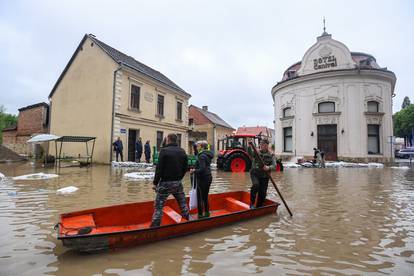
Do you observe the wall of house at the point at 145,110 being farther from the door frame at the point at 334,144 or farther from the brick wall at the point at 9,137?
the brick wall at the point at 9,137

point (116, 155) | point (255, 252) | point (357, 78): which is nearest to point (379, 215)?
point (255, 252)

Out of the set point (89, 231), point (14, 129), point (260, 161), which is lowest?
point (89, 231)

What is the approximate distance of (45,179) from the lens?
9.23 metres

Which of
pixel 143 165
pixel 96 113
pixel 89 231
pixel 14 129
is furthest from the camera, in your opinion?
pixel 14 129

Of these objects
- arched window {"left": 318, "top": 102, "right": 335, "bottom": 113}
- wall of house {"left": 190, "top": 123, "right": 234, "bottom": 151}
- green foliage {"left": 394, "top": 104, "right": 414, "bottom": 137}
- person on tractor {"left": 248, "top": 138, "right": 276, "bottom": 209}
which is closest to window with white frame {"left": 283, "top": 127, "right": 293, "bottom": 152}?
arched window {"left": 318, "top": 102, "right": 335, "bottom": 113}

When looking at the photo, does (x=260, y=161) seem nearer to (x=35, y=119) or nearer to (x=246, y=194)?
(x=246, y=194)

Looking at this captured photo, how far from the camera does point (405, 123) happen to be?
45.4m

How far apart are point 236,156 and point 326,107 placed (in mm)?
12497

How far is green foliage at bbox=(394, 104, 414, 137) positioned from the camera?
147 ft

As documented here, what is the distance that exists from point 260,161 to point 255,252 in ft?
6.95

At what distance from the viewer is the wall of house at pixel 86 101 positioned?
1712 centimetres

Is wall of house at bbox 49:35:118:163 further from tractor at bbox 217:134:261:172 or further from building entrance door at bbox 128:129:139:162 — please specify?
tractor at bbox 217:134:261:172

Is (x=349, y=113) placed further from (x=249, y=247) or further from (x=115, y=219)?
(x=115, y=219)

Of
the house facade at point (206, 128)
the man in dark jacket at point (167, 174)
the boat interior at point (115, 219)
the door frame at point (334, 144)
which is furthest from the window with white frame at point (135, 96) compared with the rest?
the house facade at point (206, 128)
